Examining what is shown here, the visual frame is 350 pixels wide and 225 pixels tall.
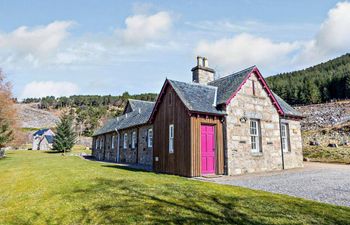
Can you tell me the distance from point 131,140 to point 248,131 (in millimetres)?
13042

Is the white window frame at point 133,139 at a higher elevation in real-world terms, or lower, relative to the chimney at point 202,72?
lower

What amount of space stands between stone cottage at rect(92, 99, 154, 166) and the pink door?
25.2 ft

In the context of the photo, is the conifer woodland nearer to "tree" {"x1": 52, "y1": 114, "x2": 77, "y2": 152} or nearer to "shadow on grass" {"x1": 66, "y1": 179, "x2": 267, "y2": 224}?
"tree" {"x1": 52, "y1": 114, "x2": 77, "y2": 152}

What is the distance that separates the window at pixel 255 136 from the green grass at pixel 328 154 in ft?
34.0

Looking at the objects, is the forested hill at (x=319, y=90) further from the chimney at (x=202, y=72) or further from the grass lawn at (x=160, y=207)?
the grass lawn at (x=160, y=207)

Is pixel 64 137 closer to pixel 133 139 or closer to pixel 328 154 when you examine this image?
pixel 133 139

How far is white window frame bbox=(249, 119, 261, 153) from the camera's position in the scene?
51.9 feet

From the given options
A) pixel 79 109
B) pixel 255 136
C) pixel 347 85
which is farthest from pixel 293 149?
pixel 79 109

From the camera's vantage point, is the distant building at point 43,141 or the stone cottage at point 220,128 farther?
the distant building at point 43,141

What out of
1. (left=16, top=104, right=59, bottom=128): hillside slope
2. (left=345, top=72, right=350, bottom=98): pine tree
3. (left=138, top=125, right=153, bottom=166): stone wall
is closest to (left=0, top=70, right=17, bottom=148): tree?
(left=138, top=125, right=153, bottom=166): stone wall

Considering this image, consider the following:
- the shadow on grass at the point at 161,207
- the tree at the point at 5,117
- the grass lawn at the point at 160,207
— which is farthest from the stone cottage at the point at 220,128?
the tree at the point at 5,117

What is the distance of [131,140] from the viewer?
24.9 meters

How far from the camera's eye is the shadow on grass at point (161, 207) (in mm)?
5789

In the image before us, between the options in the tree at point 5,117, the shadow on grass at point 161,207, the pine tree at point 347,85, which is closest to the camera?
the shadow on grass at point 161,207
